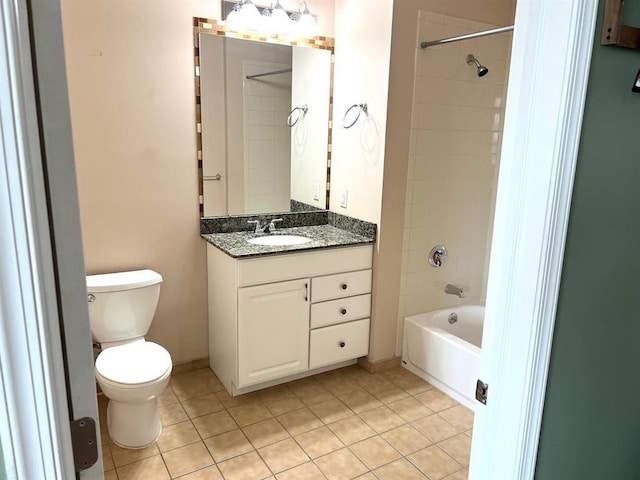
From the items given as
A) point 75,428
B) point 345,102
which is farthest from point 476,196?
point 75,428

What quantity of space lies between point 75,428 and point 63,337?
0.48 feet

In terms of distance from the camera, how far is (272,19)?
2775mm

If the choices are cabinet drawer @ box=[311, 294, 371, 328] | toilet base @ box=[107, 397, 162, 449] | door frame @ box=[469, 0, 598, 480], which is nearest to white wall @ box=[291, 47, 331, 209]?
cabinet drawer @ box=[311, 294, 371, 328]

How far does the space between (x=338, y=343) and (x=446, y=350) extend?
2.10 ft

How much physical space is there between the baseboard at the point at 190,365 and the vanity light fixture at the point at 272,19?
6.58 feet

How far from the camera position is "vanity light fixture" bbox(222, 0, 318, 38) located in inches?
106

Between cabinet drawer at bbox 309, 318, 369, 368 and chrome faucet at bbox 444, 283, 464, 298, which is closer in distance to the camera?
cabinet drawer at bbox 309, 318, 369, 368

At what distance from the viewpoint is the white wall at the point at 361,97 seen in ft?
8.96

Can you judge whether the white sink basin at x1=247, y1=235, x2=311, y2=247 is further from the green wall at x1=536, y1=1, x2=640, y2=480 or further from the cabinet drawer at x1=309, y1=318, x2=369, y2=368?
the green wall at x1=536, y1=1, x2=640, y2=480

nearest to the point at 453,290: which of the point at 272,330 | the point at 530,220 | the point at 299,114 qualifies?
the point at 272,330

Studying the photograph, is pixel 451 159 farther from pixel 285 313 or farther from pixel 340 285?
pixel 285 313

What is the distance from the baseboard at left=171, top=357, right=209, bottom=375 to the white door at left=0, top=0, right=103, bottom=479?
2370 millimetres

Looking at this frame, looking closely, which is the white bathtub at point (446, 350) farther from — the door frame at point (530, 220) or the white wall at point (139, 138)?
the door frame at point (530, 220)

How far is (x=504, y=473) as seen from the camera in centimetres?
110
